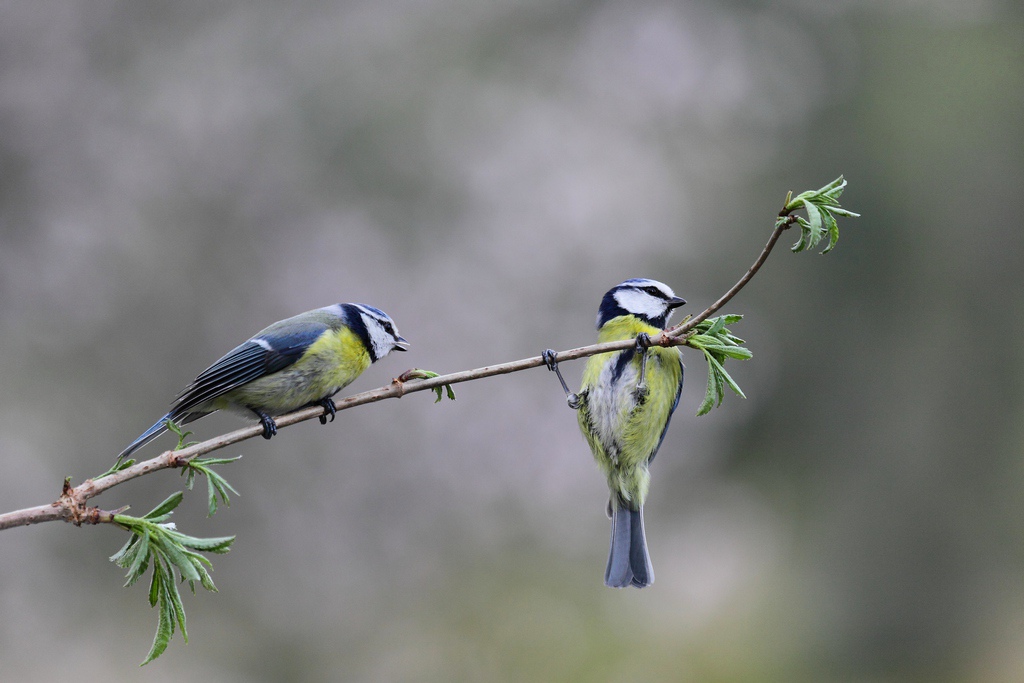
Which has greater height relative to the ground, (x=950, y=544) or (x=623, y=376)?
(x=950, y=544)

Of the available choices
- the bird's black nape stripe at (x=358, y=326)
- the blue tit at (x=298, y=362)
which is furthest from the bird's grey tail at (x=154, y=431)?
the bird's black nape stripe at (x=358, y=326)

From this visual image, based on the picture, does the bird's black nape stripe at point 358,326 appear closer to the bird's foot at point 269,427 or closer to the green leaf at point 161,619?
the bird's foot at point 269,427

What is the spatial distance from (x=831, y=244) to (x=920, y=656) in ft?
23.5

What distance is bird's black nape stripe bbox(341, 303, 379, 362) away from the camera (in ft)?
6.87

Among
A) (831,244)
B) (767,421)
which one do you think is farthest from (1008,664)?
(831,244)

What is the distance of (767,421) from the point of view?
283 inches

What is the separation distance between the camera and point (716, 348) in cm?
108

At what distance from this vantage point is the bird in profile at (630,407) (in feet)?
5.92

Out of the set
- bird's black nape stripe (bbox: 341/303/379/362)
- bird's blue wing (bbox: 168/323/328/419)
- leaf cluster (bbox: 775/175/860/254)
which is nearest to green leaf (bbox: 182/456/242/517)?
bird's blue wing (bbox: 168/323/328/419)

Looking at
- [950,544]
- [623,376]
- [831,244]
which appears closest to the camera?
[831,244]

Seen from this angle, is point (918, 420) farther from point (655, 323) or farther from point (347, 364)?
point (347, 364)

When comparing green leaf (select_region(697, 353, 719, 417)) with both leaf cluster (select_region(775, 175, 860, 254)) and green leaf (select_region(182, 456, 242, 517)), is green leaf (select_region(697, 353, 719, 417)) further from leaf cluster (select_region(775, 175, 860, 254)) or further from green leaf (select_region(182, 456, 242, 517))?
green leaf (select_region(182, 456, 242, 517))

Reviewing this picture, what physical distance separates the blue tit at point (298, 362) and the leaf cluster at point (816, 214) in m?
1.02

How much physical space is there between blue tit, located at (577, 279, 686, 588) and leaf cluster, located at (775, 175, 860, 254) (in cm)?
60
